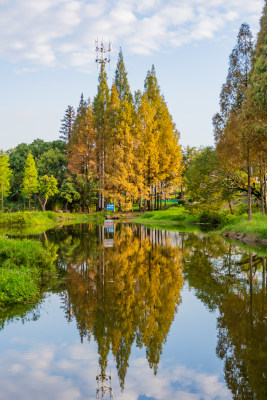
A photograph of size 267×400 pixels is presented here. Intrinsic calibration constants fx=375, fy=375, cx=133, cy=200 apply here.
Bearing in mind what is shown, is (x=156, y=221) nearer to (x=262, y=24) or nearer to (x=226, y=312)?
(x=262, y=24)

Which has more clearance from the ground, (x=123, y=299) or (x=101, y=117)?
(x=101, y=117)

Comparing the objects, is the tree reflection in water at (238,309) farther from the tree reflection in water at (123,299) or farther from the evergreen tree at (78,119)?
the evergreen tree at (78,119)

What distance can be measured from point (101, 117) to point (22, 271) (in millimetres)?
45473

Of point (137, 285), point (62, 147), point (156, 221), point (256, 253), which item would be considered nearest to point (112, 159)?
point (156, 221)

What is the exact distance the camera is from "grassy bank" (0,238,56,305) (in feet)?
26.1

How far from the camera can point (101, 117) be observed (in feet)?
172

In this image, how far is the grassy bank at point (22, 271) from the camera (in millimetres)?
7957

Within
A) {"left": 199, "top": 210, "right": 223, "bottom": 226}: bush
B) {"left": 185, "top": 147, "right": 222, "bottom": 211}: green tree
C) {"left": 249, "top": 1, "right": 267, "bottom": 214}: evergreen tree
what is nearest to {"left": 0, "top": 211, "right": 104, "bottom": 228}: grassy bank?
{"left": 199, "top": 210, "right": 223, "bottom": 226}: bush

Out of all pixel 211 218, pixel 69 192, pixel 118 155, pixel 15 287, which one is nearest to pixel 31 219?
pixel 118 155

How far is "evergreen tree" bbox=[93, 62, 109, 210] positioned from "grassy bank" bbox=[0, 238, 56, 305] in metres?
39.3

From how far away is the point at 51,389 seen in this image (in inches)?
175

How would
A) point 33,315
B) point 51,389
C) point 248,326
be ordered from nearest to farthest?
1. point 51,389
2. point 248,326
3. point 33,315

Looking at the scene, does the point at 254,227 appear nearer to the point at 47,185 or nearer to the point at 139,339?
the point at 139,339

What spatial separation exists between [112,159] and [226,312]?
128 ft
